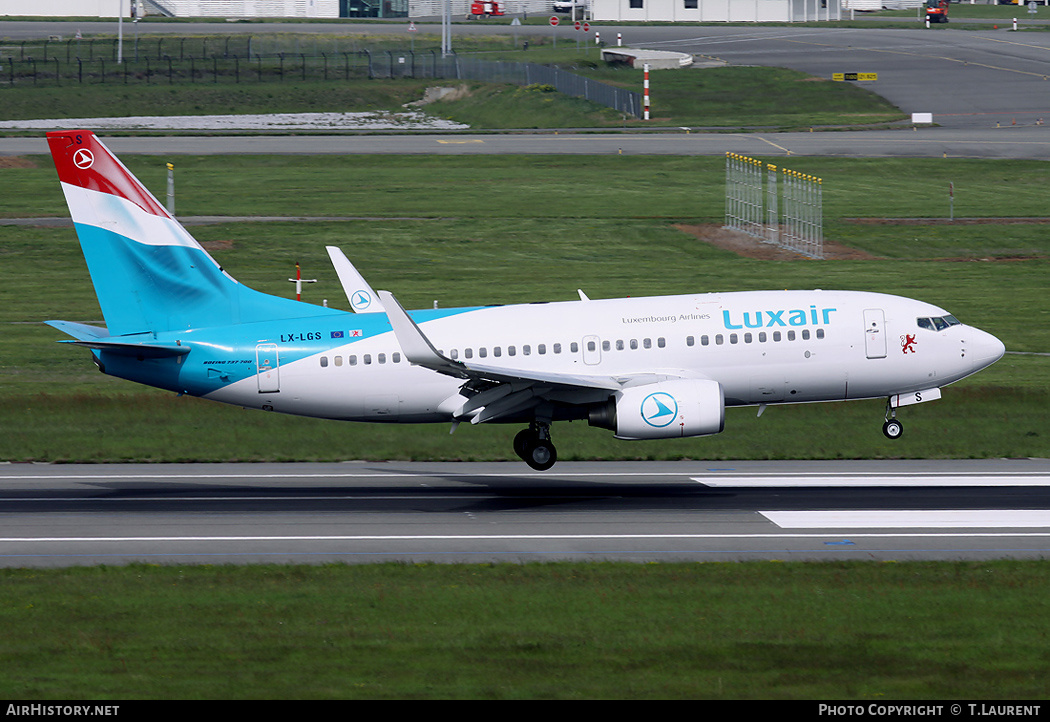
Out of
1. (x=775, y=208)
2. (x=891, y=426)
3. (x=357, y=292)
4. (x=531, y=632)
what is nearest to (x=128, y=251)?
(x=357, y=292)

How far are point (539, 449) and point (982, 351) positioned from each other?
11.9m

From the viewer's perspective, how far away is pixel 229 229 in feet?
230

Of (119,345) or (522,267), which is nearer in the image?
(119,345)

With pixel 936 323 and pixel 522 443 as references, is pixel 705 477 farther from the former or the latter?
pixel 936 323

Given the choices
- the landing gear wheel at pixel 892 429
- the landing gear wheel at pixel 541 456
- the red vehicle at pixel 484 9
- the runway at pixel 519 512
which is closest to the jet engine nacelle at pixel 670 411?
the runway at pixel 519 512

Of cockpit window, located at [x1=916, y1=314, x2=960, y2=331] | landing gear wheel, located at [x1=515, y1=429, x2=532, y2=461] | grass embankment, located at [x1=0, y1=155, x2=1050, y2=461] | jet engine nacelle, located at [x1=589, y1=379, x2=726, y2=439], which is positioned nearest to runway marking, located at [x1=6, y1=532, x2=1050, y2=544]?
jet engine nacelle, located at [x1=589, y1=379, x2=726, y2=439]

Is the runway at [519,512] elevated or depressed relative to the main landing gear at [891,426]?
depressed

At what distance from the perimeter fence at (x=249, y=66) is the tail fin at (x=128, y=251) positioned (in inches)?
3106

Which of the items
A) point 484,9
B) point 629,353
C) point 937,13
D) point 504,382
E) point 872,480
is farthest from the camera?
point 484,9

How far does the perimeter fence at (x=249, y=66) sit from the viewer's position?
379 feet

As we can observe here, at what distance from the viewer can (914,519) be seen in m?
28.4

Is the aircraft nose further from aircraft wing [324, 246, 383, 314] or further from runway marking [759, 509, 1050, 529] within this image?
aircraft wing [324, 246, 383, 314]

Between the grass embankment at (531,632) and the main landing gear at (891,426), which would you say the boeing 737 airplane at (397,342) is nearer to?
the main landing gear at (891,426)

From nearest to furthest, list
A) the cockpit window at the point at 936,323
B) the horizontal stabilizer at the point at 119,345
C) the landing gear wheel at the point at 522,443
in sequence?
Result: the horizontal stabilizer at the point at 119,345
the landing gear wheel at the point at 522,443
the cockpit window at the point at 936,323
